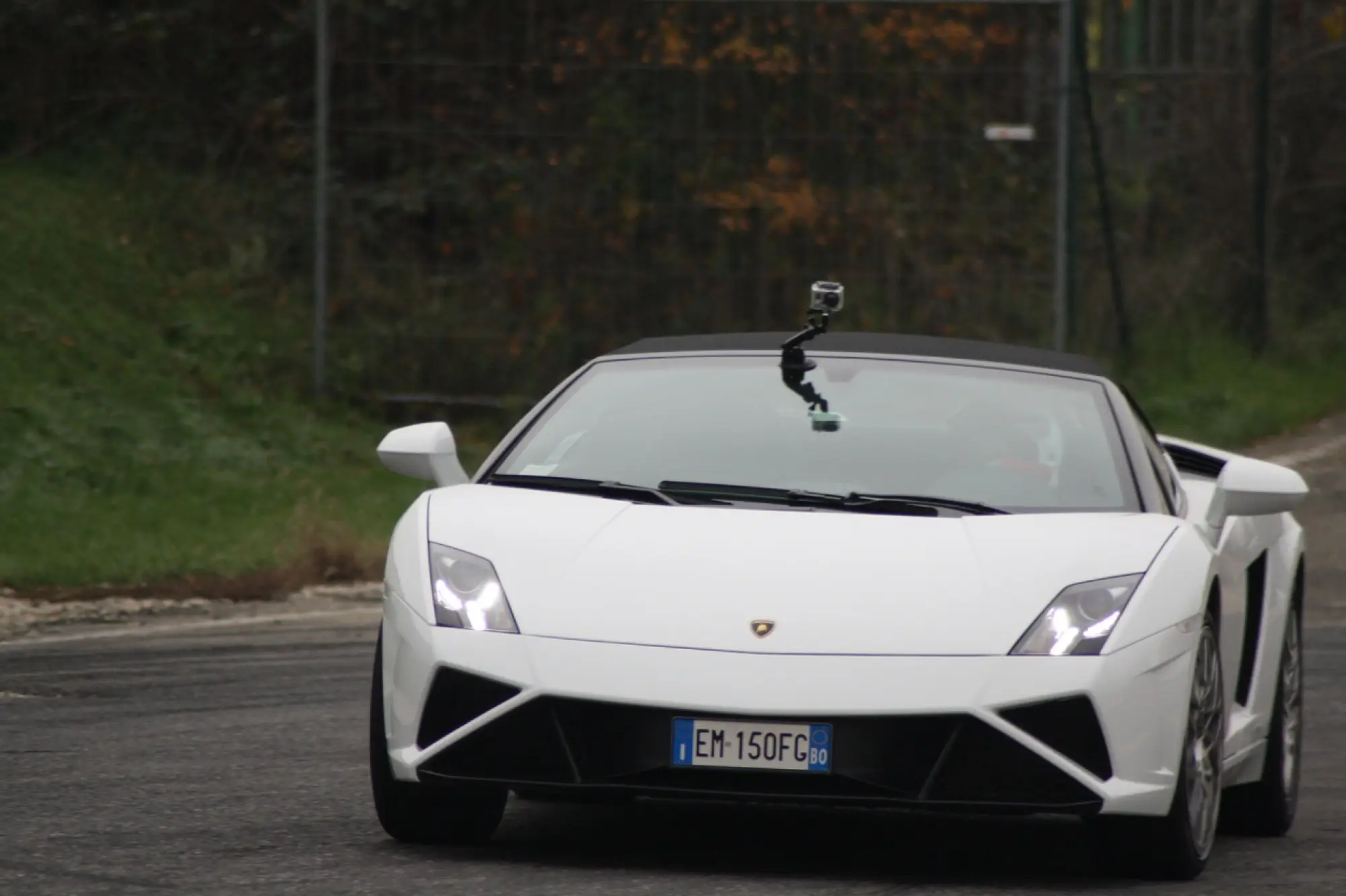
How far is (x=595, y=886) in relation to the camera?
19.9 feet

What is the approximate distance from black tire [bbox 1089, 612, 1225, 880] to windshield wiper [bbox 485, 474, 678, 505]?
124 centimetres

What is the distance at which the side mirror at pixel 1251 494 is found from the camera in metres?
6.93

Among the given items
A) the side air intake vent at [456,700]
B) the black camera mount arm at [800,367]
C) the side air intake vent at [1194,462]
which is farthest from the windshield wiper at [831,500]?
the side air intake vent at [1194,462]

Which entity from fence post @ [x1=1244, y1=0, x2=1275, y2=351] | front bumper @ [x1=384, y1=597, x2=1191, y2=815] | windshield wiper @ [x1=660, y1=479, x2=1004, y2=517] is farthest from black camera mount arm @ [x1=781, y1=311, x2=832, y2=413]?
fence post @ [x1=1244, y1=0, x2=1275, y2=351]

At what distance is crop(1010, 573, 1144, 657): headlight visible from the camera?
608 centimetres

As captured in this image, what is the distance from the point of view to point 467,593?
249 inches

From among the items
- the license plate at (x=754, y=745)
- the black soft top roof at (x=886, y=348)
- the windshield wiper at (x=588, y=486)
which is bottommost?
the license plate at (x=754, y=745)

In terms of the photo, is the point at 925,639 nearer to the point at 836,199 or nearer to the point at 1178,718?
the point at 1178,718

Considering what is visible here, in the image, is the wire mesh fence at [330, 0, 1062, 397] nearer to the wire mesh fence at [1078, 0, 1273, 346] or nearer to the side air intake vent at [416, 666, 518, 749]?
the wire mesh fence at [1078, 0, 1273, 346]

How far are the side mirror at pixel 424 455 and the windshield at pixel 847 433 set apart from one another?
0.18 meters

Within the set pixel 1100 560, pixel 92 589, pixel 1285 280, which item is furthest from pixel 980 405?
pixel 1285 280

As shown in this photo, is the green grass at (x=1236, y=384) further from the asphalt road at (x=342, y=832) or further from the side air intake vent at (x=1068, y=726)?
the side air intake vent at (x=1068, y=726)

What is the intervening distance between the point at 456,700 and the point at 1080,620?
1.33 metres

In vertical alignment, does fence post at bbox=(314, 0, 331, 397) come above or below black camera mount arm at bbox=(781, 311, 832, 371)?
below
